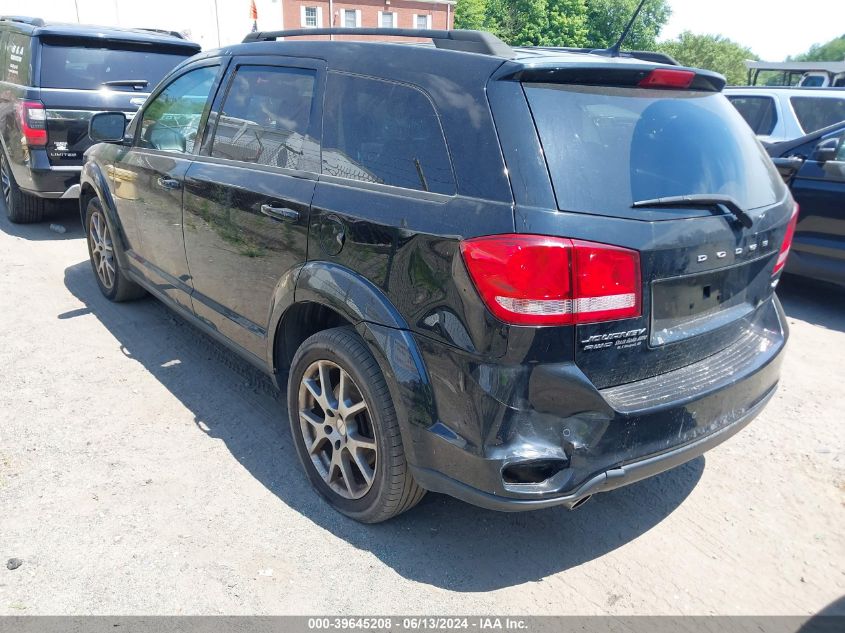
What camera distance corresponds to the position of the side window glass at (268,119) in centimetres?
305

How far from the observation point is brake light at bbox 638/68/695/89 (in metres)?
2.52

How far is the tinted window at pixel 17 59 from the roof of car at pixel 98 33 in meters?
0.12

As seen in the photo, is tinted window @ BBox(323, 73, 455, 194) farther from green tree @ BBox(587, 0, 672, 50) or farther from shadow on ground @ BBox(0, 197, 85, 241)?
green tree @ BBox(587, 0, 672, 50)

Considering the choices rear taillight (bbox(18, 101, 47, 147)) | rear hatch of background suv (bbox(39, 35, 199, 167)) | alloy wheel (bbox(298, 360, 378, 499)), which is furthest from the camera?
rear hatch of background suv (bbox(39, 35, 199, 167))

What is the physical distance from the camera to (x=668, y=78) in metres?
2.58

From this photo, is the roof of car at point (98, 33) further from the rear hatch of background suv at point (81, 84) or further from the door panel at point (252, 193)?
the door panel at point (252, 193)

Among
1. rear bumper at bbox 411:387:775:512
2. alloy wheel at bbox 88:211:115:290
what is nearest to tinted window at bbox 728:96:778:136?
rear bumper at bbox 411:387:775:512

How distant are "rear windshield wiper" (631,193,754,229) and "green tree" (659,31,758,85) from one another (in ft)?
217

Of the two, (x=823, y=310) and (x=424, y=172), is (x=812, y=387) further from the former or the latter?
(x=424, y=172)

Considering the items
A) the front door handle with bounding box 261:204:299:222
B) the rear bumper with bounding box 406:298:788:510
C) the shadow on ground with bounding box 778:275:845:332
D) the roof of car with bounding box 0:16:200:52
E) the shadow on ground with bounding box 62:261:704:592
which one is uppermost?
the roof of car with bounding box 0:16:200:52

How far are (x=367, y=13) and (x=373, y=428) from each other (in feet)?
145

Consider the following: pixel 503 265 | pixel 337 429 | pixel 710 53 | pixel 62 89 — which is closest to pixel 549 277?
pixel 503 265

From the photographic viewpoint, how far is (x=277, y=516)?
9.59 feet

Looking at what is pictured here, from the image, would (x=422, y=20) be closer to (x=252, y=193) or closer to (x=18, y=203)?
(x=18, y=203)
